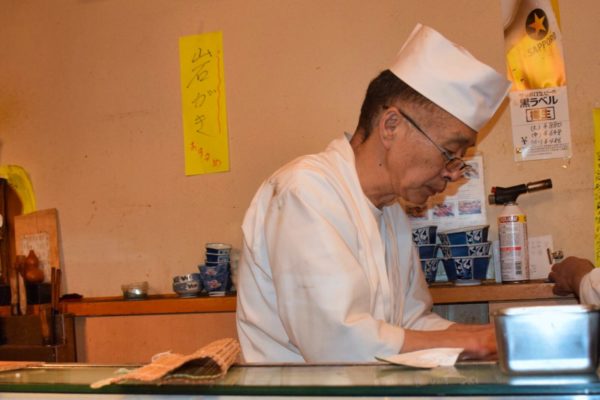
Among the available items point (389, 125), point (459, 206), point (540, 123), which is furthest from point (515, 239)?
point (389, 125)

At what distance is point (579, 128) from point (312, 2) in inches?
41.0

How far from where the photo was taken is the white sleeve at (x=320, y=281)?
1.16 meters

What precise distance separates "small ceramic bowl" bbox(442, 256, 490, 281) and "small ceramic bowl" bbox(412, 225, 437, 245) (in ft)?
0.32

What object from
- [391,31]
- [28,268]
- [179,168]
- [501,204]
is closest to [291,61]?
[391,31]

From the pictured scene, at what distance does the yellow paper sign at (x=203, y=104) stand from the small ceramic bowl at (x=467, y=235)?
88 cm

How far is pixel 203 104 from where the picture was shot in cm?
262

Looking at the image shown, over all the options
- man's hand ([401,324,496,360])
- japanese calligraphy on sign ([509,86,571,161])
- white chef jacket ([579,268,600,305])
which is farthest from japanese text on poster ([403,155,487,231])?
man's hand ([401,324,496,360])

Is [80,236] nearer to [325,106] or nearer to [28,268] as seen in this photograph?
[28,268]

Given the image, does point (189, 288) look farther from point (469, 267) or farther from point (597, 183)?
point (597, 183)

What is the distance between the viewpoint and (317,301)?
1200mm

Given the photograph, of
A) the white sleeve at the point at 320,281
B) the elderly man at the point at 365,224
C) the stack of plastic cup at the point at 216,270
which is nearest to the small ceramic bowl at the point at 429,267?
the elderly man at the point at 365,224

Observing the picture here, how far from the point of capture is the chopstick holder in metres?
0.86

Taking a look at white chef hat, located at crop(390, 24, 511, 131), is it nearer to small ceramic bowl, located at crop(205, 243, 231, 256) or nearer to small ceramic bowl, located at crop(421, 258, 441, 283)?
small ceramic bowl, located at crop(421, 258, 441, 283)

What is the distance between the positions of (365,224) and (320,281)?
0.24 metres
